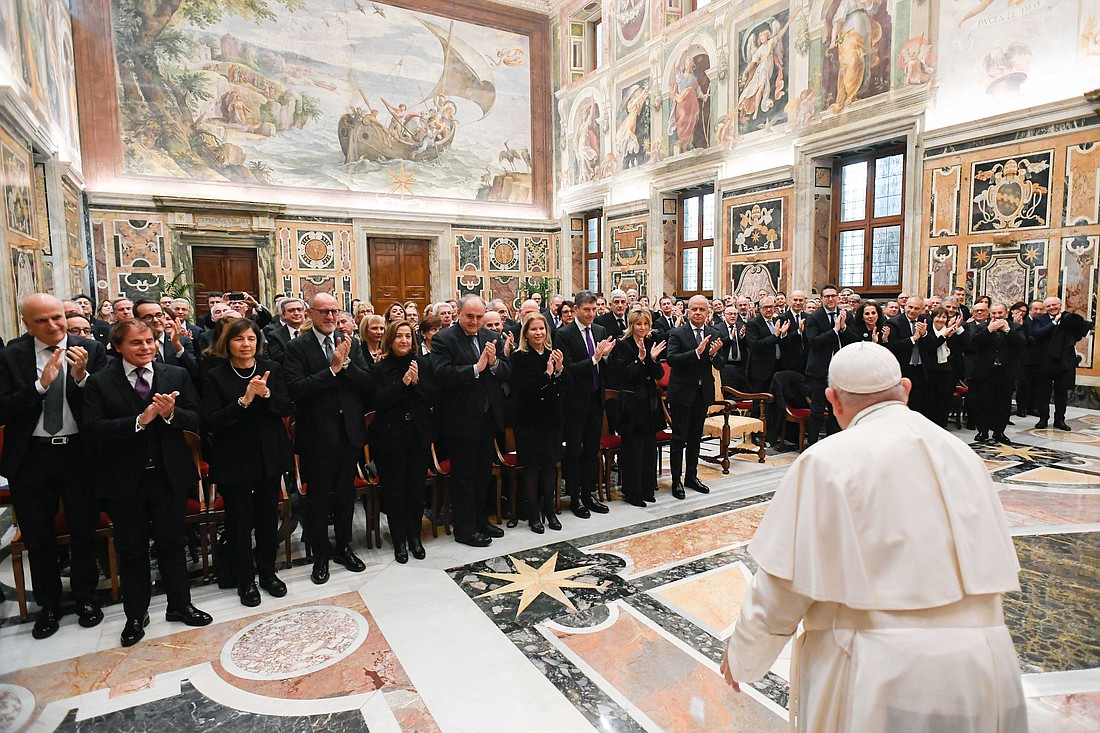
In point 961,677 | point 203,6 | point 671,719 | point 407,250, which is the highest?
point 203,6

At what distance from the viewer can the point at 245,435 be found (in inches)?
158

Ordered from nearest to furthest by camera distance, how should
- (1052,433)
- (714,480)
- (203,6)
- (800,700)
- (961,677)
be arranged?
1. (961,677)
2. (800,700)
3. (714,480)
4. (1052,433)
5. (203,6)

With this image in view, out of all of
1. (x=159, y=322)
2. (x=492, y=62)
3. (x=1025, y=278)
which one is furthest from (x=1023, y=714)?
(x=492, y=62)

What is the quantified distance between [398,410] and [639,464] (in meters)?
2.55

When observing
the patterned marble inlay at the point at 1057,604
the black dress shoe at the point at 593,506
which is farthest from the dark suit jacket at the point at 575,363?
the patterned marble inlay at the point at 1057,604

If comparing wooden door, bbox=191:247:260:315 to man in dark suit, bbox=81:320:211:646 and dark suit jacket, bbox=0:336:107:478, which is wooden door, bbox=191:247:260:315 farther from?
man in dark suit, bbox=81:320:211:646

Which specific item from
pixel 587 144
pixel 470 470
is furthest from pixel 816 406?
pixel 587 144

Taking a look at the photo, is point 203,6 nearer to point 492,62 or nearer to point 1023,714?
point 492,62

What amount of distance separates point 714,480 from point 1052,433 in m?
5.17

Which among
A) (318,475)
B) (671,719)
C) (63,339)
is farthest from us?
(318,475)

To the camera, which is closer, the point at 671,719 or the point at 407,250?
the point at 671,719

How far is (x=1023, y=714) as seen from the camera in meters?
1.78

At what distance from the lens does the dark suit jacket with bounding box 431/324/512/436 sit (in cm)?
497

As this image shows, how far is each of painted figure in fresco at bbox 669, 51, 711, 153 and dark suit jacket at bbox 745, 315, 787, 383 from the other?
7.97m
